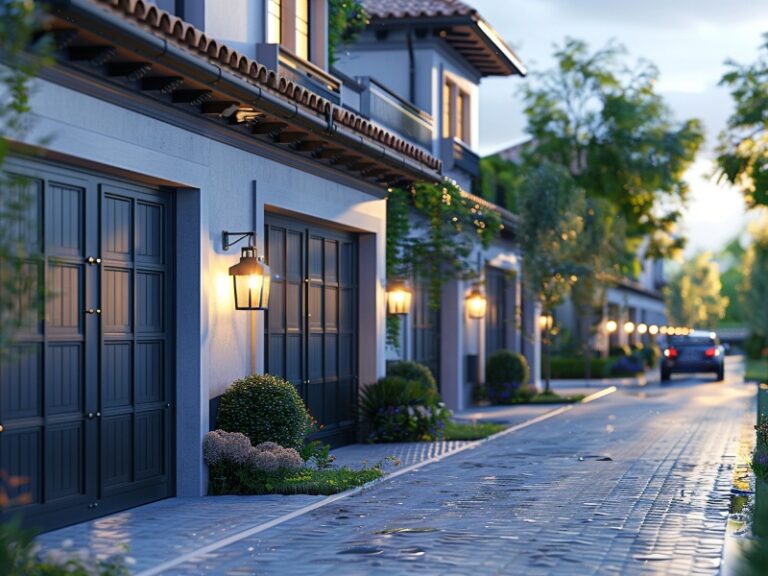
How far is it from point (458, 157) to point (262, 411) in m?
14.7

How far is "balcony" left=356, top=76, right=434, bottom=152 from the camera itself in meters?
19.2

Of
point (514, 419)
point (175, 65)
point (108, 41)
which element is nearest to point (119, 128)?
point (175, 65)

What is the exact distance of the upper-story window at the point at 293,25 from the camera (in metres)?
16.0

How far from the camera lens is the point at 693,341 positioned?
43.5 metres

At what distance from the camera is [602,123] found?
47688 mm

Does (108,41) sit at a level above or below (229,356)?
above

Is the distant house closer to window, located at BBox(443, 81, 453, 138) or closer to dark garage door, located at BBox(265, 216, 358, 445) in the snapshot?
window, located at BBox(443, 81, 453, 138)

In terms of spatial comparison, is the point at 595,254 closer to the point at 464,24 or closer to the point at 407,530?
the point at 464,24

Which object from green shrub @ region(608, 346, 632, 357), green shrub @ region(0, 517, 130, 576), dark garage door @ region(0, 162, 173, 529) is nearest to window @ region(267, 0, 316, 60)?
dark garage door @ region(0, 162, 173, 529)

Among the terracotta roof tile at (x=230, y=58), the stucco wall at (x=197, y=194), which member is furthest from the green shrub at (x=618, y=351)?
the stucco wall at (x=197, y=194)

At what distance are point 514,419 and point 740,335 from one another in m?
92.1

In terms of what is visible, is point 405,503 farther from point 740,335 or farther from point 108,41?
point 740,335

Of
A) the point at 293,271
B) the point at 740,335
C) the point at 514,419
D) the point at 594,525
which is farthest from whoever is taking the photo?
the point at 740,335

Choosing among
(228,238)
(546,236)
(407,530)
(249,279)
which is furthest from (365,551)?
(546,236)
